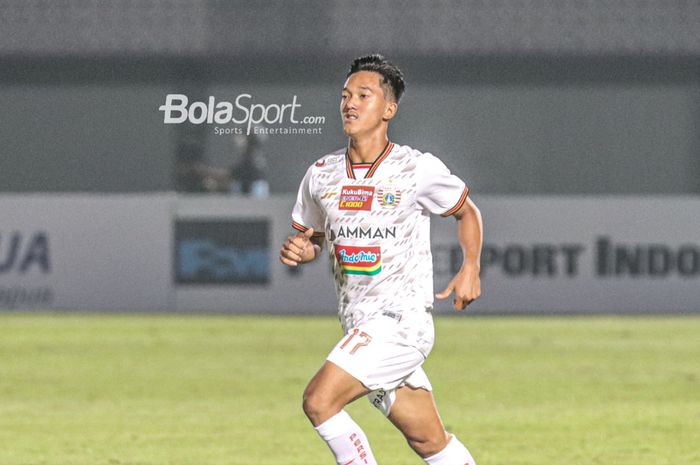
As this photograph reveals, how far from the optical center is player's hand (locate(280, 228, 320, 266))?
6.32m

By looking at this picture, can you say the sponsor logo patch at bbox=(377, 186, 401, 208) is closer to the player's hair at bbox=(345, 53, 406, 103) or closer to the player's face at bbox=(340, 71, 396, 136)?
the player's face at bbox=(340, 71, 396, 136)

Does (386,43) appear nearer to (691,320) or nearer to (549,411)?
(691,320)

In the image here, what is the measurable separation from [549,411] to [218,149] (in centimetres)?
1371

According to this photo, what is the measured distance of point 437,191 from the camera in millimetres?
6316

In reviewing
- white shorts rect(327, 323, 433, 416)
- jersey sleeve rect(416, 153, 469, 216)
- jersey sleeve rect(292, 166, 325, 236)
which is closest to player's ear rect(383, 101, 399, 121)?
jersey sleeve rect(416, 153, 469, 216)

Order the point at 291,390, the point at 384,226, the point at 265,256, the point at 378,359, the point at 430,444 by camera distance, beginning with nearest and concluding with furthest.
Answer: the point at 378,359 < the point at 384,226 < the point at 430,444 < the point at 291,390 < the point at 265,256

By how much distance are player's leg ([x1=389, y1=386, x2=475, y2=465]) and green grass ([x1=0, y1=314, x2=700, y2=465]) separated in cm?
219

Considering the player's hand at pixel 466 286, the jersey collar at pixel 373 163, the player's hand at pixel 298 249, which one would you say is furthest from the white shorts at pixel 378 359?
the jersey collar at pixel 373 163

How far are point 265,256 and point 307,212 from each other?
12.8m

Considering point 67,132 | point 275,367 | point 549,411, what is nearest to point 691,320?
point 275,367

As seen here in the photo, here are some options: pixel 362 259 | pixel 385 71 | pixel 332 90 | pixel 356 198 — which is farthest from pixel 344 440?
pixel 332 90

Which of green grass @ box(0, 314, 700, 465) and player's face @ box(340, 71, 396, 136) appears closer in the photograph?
player's face @ box(340, 71, 396, 136)

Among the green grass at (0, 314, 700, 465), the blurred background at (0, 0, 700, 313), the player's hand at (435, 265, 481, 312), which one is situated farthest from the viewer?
the blurred background at (0, 0, 700, 313)

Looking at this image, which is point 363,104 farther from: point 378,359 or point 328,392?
point 328,392
